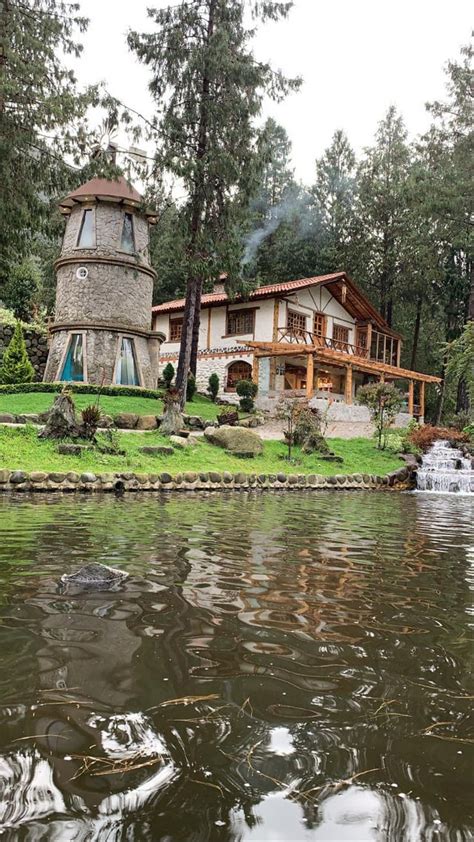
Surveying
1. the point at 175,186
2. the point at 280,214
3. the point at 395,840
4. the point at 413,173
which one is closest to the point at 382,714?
the point at 395,840

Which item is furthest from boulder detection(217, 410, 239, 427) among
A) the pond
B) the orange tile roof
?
the pond

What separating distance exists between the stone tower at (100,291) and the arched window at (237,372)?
691cm

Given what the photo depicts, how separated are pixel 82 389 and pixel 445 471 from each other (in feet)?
44.7

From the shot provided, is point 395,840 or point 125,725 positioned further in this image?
point 125,725

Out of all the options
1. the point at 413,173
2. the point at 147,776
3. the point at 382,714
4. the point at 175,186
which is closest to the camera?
the point at 147,776

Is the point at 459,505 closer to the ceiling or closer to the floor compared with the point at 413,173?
closer to the floor

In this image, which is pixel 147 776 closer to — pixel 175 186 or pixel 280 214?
pixel 175 186

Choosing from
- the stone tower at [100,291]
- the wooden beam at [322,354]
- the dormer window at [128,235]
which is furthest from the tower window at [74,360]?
the wooden beam at [322,354]

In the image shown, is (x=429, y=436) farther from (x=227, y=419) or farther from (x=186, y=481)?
(x=186, y=481)

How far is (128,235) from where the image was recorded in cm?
2480

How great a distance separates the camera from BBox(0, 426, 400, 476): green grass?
12758 mm

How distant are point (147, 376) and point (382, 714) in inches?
930

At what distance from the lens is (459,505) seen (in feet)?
42.7

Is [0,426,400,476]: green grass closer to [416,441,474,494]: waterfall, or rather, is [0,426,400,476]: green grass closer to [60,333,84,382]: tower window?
[416,441,474,494]: waterfall
